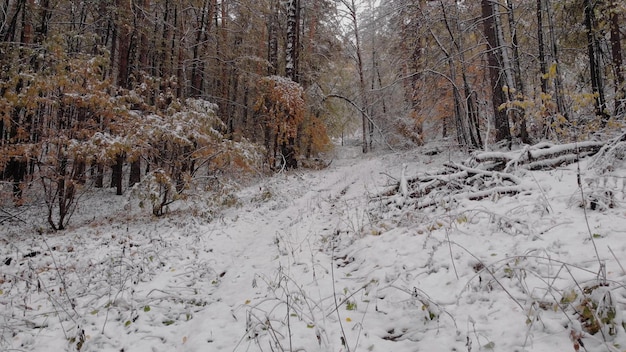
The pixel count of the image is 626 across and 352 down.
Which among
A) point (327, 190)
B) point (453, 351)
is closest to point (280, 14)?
point (327, 190)

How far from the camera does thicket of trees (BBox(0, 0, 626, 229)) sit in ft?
24.0

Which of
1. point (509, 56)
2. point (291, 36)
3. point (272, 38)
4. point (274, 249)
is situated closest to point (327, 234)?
point (274, 249)

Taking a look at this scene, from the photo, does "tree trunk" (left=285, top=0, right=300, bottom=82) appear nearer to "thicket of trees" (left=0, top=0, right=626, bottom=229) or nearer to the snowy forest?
"thicket of trees" (left=0, top=0, right=626, bottom=229)

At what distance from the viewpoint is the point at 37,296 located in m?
4.06

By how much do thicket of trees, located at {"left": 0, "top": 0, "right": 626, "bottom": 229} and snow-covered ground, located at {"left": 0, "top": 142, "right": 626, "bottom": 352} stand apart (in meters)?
2.06

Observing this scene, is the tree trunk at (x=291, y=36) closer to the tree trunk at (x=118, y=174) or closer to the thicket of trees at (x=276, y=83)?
the thicket of trees at (x=276, y=83)

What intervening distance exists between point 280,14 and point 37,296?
1761 centimetres

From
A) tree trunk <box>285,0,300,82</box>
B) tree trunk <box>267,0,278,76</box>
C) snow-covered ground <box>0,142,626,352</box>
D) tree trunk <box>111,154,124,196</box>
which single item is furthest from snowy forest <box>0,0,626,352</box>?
tree trunk <box>267,0,278,76</box>

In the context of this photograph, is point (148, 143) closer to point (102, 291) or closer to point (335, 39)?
point (102, 291)

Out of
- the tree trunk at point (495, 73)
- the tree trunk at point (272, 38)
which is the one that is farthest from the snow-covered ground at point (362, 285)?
the tree trunk at point (272, 38)

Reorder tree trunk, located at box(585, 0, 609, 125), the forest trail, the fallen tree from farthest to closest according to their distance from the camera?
tree trunk, located at box(585, 0, 609, 125) → the fallen tree → the forest trail

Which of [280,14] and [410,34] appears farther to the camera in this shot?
[280,14]

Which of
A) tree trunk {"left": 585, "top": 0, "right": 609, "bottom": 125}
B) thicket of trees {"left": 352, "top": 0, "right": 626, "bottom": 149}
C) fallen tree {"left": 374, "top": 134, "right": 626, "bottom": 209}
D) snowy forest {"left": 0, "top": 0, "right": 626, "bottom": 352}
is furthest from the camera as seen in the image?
tree trunk {"left": 585, "top": 0, "right": 609, "bottom": 125}

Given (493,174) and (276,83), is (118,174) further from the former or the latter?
(493,174)
